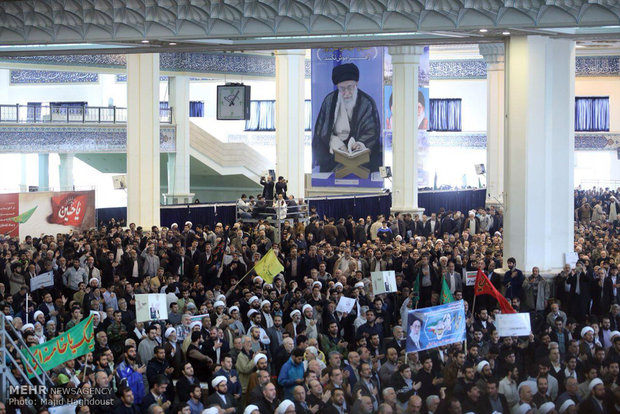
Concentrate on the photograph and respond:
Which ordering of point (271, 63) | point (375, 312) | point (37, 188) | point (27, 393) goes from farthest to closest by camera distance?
point (271, 63) < point (37, 188) < point (375, 312) < point (27, 393)

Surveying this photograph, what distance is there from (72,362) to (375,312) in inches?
147

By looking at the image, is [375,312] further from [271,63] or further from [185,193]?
[271,63]

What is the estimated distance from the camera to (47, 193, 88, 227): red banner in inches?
690

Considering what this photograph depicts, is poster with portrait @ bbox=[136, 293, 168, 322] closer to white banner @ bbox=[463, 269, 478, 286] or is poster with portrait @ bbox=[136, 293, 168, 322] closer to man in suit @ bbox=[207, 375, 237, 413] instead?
man in suit @ bbox=[207, 375, 237, 413]

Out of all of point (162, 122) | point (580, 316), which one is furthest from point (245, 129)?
point (580, 316)

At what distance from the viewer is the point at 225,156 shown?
99.9ft

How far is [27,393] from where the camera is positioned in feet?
27.1

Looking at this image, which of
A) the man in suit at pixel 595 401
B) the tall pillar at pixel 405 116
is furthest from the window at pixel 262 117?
the man in suit at pixel 595 401

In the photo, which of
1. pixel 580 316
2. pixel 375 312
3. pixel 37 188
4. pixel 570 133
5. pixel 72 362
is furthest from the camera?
pixel 37 188

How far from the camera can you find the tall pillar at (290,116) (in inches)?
914

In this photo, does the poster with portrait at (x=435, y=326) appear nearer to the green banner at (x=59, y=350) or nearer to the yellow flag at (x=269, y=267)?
the green banner at (x=59, y=350)

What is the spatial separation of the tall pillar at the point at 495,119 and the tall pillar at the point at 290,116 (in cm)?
601

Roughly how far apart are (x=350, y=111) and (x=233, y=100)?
11.6 ft

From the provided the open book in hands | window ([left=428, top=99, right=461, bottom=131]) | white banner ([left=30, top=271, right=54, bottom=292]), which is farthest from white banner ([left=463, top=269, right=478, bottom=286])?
window ([left=428, top=99, right=461, bottom=131])
